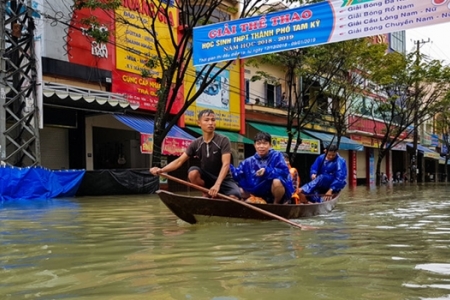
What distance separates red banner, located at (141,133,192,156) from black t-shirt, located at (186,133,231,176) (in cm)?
1039

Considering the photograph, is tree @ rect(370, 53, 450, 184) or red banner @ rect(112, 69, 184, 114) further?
tree @ rect(370, 53, 450, 184)

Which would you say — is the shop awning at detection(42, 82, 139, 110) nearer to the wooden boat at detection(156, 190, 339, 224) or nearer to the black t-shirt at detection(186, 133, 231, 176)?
the black t-shirt at detection(186, 133, 231, 176)

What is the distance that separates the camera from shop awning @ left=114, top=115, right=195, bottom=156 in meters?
17.2

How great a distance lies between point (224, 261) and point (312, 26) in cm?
782

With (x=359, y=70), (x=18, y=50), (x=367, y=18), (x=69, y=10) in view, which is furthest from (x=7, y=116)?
(x=359, y=70)

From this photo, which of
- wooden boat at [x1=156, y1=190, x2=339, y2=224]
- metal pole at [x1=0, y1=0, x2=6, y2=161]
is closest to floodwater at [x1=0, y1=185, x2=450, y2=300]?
wooden boat at [x1=156, y1=190, x2=339, y2=224]

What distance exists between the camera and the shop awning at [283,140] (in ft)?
79.7

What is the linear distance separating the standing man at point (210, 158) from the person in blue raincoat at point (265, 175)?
0.44 metres

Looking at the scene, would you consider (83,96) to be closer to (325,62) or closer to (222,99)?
(222,99)

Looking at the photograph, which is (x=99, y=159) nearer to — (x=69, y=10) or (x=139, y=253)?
(x=69, y=10)

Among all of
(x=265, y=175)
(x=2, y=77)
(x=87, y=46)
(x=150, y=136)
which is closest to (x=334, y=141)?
(x=150, y=136)

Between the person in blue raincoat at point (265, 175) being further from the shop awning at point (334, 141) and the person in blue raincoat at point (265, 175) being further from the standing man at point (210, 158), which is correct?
the shop awning at point (334, 141)

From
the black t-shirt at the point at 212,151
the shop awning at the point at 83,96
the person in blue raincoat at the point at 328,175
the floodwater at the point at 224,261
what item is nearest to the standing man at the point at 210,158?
the black t-shirt at the point at 212,151

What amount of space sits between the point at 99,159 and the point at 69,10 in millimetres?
6138
